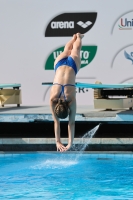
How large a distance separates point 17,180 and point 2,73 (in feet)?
19.7

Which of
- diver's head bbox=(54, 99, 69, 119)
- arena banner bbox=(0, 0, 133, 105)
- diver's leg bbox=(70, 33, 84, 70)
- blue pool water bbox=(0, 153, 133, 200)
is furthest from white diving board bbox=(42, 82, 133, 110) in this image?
diver's head bbox=(54, 99, 69, 119)

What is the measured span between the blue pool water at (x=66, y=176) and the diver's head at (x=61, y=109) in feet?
3.39

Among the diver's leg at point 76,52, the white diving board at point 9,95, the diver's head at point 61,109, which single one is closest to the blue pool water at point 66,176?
the diver's head at point 61,109

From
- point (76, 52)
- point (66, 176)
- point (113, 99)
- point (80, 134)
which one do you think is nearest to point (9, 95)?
point (80, 134)

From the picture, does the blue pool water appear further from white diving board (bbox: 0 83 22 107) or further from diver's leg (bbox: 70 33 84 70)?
white diving board (bbox: 0 83 22 107)

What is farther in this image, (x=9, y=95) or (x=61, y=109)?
(x=9, y=95)

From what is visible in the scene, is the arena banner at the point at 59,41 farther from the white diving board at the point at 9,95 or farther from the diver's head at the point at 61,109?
the diver's head at the point at 61,109

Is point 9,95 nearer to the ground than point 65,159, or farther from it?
farther from it

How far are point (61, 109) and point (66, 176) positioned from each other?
4.66 feet

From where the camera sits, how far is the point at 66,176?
8.25 meters

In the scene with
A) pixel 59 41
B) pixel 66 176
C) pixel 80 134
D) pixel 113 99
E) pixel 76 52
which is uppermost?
pixel 59 41

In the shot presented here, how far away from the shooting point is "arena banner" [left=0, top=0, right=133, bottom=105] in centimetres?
1331

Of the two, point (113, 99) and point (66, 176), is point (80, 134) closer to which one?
point (113, 99)

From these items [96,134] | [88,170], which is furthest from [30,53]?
[88,170]
